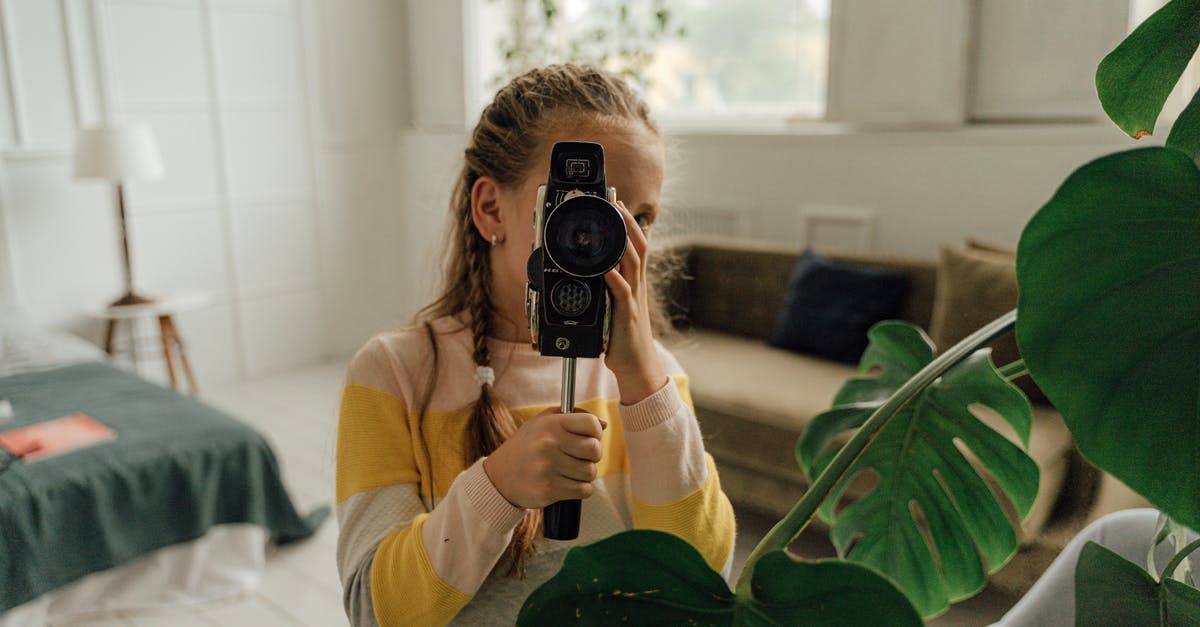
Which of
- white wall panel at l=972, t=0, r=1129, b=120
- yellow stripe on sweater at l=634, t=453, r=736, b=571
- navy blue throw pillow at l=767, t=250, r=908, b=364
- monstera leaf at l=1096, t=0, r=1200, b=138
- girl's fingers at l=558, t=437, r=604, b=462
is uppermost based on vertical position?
white wall panel at l=972, t=0, r=1129, b=120

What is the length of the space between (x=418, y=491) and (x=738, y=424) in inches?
61.5

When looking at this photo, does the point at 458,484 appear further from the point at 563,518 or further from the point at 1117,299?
the point at 1117,299

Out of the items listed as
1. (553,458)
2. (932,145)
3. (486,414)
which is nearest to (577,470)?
(553,458)

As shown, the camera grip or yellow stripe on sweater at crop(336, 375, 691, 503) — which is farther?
yellow stripe on sweater at crop(336, 375, 691, 503)

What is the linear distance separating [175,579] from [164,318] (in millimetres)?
1541

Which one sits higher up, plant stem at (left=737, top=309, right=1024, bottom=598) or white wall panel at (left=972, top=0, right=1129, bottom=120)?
white wall panel at (left=972, top=0, right=1129, bottom=120)

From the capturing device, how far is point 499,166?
2.76ft

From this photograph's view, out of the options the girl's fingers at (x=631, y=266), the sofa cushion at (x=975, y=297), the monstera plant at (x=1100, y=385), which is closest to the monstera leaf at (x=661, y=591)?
the monstera plant at (x=1100, y=385)

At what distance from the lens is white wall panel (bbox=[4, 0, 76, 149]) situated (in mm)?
3170

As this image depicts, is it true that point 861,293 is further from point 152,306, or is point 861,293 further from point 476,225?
point 152,306

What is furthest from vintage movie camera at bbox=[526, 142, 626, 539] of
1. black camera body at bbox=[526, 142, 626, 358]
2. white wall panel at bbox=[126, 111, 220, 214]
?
white wall panel at bbox=[126, 111, 220, 214]

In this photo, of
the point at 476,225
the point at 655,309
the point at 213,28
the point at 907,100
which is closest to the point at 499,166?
the point at 476,225

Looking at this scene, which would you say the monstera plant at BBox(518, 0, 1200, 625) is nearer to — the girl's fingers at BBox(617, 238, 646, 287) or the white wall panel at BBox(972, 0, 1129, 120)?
the girl's fingers at BBox(617, 238, 646, 287)

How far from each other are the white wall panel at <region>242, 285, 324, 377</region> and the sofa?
2066 mm
